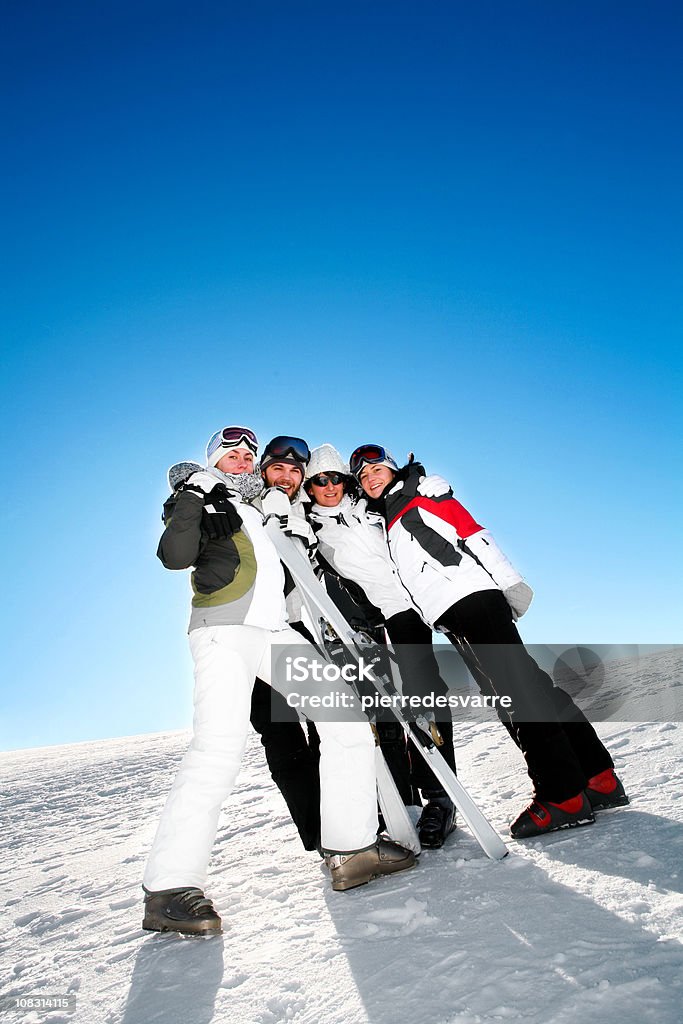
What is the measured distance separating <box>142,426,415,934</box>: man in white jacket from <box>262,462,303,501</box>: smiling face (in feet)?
1.86

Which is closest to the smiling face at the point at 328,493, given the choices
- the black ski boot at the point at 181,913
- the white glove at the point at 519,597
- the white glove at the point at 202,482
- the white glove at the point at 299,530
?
the white glove at the point at 299,530

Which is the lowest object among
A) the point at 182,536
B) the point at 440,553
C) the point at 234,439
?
the point at 440,553

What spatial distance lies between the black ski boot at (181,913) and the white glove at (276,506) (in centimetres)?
191

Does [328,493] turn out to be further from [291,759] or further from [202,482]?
[291,759]

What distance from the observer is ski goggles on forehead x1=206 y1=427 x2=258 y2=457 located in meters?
3.84

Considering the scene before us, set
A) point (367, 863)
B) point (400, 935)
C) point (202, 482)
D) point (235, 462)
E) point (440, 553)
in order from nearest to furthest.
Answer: point (400, 935) < point (367, 863) < point (202, 482) < point (440, 553) < point (235, 462)

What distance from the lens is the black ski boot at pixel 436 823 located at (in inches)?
129

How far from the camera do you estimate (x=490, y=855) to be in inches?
111

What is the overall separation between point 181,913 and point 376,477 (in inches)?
105

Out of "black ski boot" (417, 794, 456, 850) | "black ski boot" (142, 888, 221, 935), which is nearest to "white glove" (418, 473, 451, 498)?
"black ski boot" (417, 794, 456, 850)

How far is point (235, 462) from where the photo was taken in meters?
3.80

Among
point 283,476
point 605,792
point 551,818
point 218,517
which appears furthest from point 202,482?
point 605,792

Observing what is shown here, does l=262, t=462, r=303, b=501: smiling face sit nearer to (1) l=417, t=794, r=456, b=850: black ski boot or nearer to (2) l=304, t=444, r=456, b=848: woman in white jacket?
(2) l=304, t=444, r=456, b=848: woman in white jacket

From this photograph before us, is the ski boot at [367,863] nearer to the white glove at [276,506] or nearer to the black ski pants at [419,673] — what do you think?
the black ski pants at [419,673]
